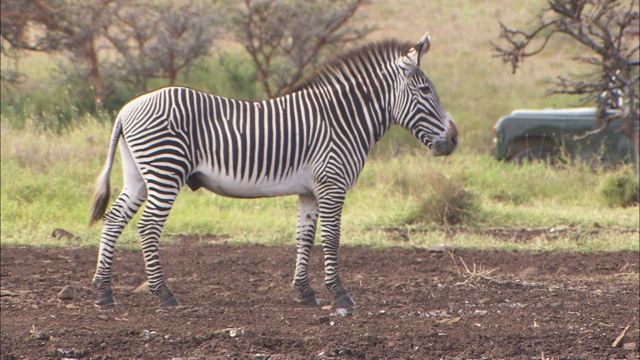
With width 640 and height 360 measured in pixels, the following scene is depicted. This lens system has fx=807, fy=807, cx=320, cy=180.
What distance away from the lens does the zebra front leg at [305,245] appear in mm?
6336

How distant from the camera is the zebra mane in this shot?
256 inches

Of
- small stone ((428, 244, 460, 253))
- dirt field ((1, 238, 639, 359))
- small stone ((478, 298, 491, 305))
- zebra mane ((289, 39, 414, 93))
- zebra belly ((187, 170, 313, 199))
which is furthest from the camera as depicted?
small stone ((428, 244, 460, 253))

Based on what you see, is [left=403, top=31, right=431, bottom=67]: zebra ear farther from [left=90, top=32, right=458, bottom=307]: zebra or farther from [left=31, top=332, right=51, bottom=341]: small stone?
[left=31, top=332, right=51, bottom=341]: small stone

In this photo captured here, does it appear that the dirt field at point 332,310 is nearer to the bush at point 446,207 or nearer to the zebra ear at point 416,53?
the bush at point 446,207

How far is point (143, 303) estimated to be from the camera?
248 inches

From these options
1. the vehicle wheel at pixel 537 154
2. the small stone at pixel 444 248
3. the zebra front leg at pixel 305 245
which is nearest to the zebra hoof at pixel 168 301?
the zebra front leg at pixel 305 245

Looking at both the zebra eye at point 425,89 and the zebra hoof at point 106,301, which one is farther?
the zebra eye at point 425,89

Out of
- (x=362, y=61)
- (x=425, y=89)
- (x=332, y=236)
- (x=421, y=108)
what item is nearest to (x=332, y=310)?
(x=332, y=236)

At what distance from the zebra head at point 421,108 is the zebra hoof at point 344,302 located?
1.37 metres

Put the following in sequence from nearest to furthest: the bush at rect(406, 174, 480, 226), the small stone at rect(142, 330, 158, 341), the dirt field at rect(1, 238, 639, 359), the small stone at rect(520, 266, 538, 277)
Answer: the dirt field at rect(1, 238, 639, 359)
the small stone at rect(142, 330, 158, 341)
the small stone at rect(520, 266, 538, 277)
the bush at rect(406, 174, 480, 226)

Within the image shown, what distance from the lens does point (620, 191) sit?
36.9 ft

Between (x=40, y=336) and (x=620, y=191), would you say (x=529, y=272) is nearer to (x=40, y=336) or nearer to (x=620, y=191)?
(x=40, y=336)

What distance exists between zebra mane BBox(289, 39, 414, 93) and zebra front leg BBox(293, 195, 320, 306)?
94cm

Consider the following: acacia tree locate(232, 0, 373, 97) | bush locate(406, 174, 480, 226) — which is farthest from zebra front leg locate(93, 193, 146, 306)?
acacia tree locate(232, 0, 373, 97)
